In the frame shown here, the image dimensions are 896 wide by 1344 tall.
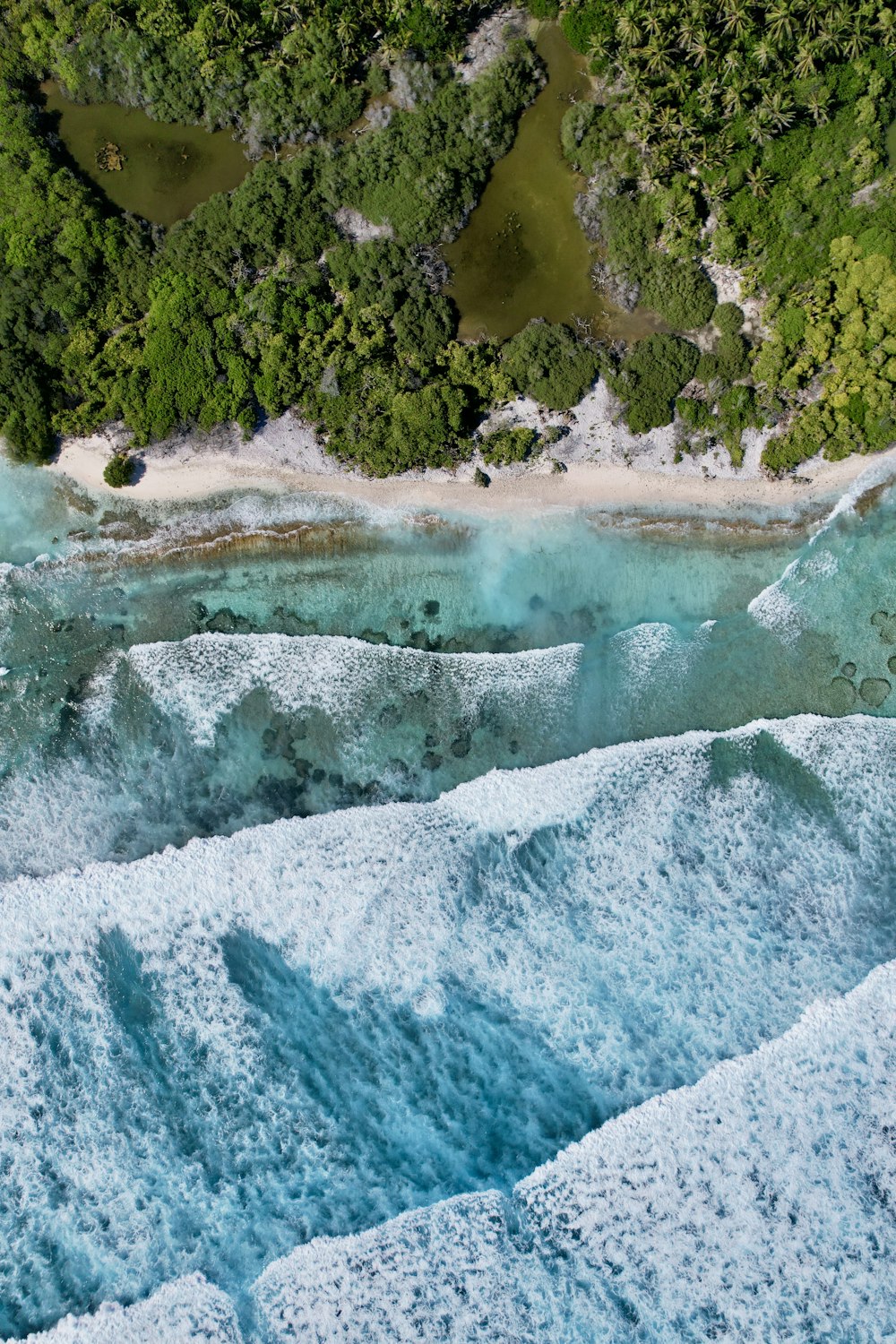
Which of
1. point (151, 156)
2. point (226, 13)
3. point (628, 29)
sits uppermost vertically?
point (226, 13)

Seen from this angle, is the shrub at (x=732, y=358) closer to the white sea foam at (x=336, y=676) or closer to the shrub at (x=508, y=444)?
the shrub at (x=508, y=444)

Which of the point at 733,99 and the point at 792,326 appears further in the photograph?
the point at 792,326

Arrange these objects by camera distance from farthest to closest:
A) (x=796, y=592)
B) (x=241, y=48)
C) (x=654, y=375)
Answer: (x=796, y=592)
(x=654, y=375)
(x=241, y=48)

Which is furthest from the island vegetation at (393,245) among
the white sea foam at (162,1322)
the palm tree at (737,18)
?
the white sea foam at (162,1322)

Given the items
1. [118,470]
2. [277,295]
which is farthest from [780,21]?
[118,470]

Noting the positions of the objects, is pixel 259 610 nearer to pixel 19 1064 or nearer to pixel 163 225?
pixel 163 225

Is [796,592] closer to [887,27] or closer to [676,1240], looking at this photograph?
[887,27]

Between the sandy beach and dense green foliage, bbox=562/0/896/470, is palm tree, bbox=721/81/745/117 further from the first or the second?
the sandy beach
